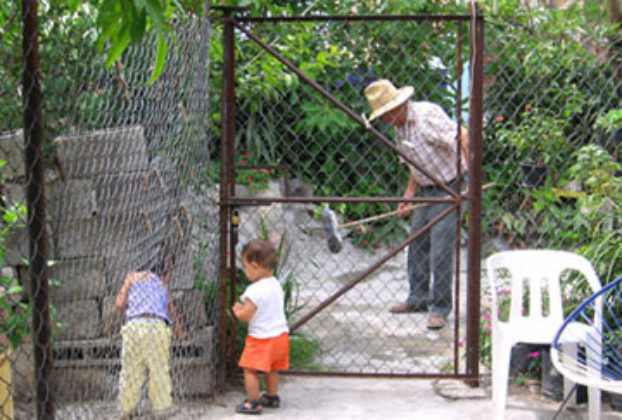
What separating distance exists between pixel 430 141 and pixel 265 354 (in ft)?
6.47

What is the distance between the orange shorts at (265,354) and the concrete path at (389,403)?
24cm

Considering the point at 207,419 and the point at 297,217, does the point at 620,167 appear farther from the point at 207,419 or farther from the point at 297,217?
the point at 297,217

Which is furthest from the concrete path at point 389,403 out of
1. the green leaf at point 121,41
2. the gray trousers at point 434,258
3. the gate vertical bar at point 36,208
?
the green leaf at point 121,41

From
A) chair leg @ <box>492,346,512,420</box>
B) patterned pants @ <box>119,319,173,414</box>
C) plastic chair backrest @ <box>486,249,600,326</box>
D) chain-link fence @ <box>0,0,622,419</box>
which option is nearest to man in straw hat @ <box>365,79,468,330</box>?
chain-link fence @ <box>0,0,622,419</box>

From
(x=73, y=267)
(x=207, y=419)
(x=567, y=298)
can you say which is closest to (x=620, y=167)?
(x=567, y=298)

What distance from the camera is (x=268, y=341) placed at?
12.9ft

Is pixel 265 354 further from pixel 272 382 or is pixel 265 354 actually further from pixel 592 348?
pixel 592 348

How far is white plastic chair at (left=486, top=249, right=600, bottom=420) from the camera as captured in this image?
363 centimetres

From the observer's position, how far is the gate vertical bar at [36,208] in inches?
82.5

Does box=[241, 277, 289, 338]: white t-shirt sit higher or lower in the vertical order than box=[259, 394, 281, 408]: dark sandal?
higher

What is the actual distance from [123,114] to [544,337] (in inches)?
86.7

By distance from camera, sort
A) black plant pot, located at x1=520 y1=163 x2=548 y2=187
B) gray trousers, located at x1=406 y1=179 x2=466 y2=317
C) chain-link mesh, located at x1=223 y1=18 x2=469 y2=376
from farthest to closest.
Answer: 1. black plant pot, located at x1=520 y1=163 x2=548 y2=187
2. gray trousers, located at x1=406 y1=179 x2=466 y2=317
3. chain-link mesh, located at x1=223 y1=18 x2=469 y2=376

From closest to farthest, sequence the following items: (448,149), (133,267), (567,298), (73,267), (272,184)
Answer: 1. (133,267)
2. (73,267)
3. (567,298)
4. (448,149)
5. (272,184)

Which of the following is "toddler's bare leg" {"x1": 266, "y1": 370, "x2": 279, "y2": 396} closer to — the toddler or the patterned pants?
the toddler
